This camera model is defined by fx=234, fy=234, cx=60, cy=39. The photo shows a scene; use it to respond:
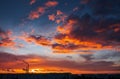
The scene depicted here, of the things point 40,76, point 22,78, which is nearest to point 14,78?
point 22,78

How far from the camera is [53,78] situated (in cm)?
8506

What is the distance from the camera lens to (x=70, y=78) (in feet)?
279

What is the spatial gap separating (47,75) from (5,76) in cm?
1527

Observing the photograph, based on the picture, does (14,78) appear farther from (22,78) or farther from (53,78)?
(53,78)

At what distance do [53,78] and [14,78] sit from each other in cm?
1395

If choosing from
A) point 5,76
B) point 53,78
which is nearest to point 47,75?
point 53,78

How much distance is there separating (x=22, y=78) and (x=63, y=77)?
48.4 feet

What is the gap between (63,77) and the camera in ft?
280

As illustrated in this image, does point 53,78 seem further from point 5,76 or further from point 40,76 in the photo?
point 5,76

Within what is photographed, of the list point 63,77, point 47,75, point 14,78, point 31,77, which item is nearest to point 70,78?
point 63,77

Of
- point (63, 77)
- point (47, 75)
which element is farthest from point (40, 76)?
point (63, 77)

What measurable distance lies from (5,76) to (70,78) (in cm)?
2363

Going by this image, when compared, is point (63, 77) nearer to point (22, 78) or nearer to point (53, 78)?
point (53, 78)

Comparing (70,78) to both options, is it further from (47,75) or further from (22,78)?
(22,78)
